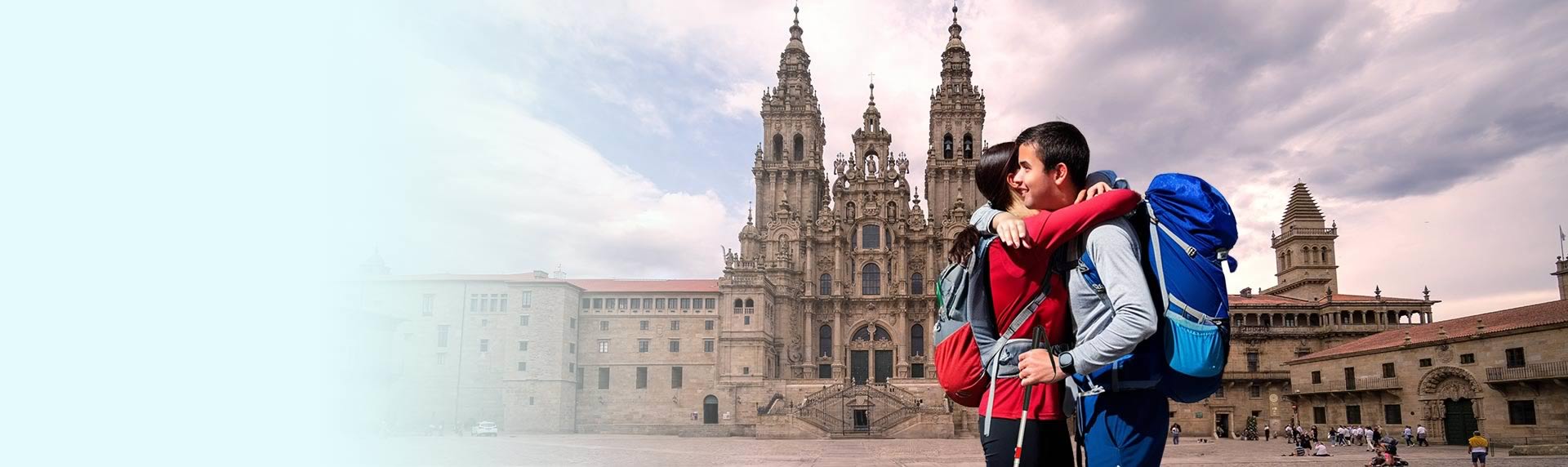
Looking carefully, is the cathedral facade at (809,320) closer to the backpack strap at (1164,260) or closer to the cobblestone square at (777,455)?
the cobblestone square at (777,455)

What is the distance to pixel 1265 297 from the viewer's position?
51.7 metres

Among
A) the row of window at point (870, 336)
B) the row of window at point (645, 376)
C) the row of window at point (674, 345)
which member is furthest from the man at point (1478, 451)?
the row of window at point (645, 376)

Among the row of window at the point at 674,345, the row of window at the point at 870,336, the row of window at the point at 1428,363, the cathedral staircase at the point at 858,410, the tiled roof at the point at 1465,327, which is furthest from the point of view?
the row of window at the point at 870,336

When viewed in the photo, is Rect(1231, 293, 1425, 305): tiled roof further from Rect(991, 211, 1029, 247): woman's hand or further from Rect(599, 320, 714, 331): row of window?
Rect(991, 211, 1029, 247): woman's hand

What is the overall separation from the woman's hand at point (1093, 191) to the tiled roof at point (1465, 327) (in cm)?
3368

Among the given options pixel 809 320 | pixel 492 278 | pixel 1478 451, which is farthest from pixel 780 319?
pixel 1478 451

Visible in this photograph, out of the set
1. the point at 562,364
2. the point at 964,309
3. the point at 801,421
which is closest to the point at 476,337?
the point at 562,364

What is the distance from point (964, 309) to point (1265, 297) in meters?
55.0

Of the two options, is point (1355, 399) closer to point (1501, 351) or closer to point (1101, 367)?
point (1501, 351)

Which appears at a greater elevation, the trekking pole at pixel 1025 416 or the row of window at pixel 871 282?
the row of window at pixel 871 282

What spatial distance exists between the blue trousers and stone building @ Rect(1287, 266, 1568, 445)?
103ft

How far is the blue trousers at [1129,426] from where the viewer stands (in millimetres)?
3178

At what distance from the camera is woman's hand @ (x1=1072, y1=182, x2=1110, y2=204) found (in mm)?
3151

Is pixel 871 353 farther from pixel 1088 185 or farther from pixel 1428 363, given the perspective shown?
pixel 1088 185
